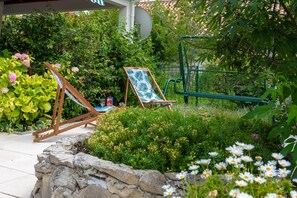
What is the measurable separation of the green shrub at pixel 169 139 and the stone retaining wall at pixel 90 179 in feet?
0.57

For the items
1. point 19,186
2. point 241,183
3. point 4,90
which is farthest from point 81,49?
point 241,183

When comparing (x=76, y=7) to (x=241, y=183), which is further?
(x=76, y=7)

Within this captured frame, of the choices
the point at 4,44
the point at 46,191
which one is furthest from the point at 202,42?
the point at 4,44

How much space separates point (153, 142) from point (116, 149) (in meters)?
0.28

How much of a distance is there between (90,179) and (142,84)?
188 inches

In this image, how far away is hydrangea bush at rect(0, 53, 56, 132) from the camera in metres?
5.88

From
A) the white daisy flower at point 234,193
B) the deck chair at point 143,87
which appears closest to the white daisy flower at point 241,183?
the white daisy flower at point 234,193

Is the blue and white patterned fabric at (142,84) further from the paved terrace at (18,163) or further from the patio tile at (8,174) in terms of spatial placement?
the patio tile at (8,174)

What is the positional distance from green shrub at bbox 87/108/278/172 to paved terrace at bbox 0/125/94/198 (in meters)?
0.71

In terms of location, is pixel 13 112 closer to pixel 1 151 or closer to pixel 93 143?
pixel 1 151

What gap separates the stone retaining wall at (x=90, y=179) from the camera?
2.38 meters

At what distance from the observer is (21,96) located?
19.6 feet

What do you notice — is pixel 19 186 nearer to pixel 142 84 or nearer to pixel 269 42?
pixel 269 42

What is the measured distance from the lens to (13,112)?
5.90 m
